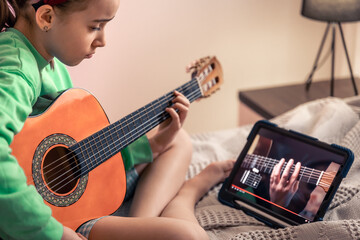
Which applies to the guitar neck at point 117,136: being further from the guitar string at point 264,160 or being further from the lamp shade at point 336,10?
the lamp shade at point 336,10

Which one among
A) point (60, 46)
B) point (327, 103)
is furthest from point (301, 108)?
point (60, 46)

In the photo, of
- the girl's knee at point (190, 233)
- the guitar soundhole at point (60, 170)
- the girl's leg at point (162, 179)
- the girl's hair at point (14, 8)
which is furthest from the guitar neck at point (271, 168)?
the girl's hair at point (14, 8)

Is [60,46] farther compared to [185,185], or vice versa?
[185,185]

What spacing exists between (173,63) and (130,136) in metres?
0.83

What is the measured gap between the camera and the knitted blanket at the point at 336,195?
92cm

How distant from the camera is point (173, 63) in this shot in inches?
72.2

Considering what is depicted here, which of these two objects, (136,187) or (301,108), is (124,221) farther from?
(301,108)

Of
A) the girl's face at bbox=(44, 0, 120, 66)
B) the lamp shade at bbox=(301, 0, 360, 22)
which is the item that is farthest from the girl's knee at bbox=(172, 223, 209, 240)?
the lamp shade at bbox=(301, 0, 360, 22)

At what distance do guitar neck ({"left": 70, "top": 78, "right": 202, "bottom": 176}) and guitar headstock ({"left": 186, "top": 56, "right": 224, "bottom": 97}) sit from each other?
→ 0.09 metres

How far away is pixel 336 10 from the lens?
4.95 ft

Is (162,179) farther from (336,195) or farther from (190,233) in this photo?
(336,195)

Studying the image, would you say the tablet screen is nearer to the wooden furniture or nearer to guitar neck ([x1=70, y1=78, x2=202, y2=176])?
guitar neck ([x1=70, y1=78, x2=202, y2=176])

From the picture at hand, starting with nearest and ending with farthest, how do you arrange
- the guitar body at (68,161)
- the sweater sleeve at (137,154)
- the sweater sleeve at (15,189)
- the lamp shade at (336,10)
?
the sweater sleeve at (15,189)
the guitar body at (68,161)
the sweater sleeve at (137,154)
the lamp shade at (336,10)

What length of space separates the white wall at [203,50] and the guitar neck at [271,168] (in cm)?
63
